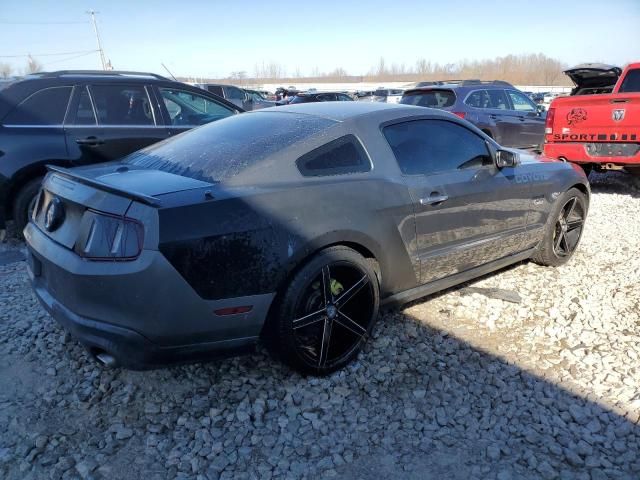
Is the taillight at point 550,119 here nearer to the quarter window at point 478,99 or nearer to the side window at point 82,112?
the quarter window at point 478,99

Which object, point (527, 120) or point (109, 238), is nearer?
point (109, 238)

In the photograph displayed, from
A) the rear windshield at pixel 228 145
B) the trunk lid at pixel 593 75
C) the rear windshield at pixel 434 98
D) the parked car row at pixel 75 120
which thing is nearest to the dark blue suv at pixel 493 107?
the rear windshield at pixel 434 98

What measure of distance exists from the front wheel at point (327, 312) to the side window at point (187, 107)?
3.73 meters

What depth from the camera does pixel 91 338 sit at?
226 cm

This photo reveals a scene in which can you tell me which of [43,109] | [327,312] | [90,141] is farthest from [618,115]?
[43,109]

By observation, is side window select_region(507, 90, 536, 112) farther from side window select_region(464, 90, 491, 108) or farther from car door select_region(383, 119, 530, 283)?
car door select_region(383, 119, 530, 283)

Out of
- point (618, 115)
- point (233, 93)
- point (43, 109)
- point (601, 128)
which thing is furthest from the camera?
point (233, 93)

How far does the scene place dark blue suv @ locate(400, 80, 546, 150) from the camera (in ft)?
29.6

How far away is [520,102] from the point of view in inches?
396

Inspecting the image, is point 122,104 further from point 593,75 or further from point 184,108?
point 593,75

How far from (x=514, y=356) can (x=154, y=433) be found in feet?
7.03

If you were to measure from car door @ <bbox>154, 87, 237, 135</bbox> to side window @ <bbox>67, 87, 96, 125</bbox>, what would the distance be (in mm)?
755

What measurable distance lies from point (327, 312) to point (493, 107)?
804 cm

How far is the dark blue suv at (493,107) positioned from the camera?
903cm
